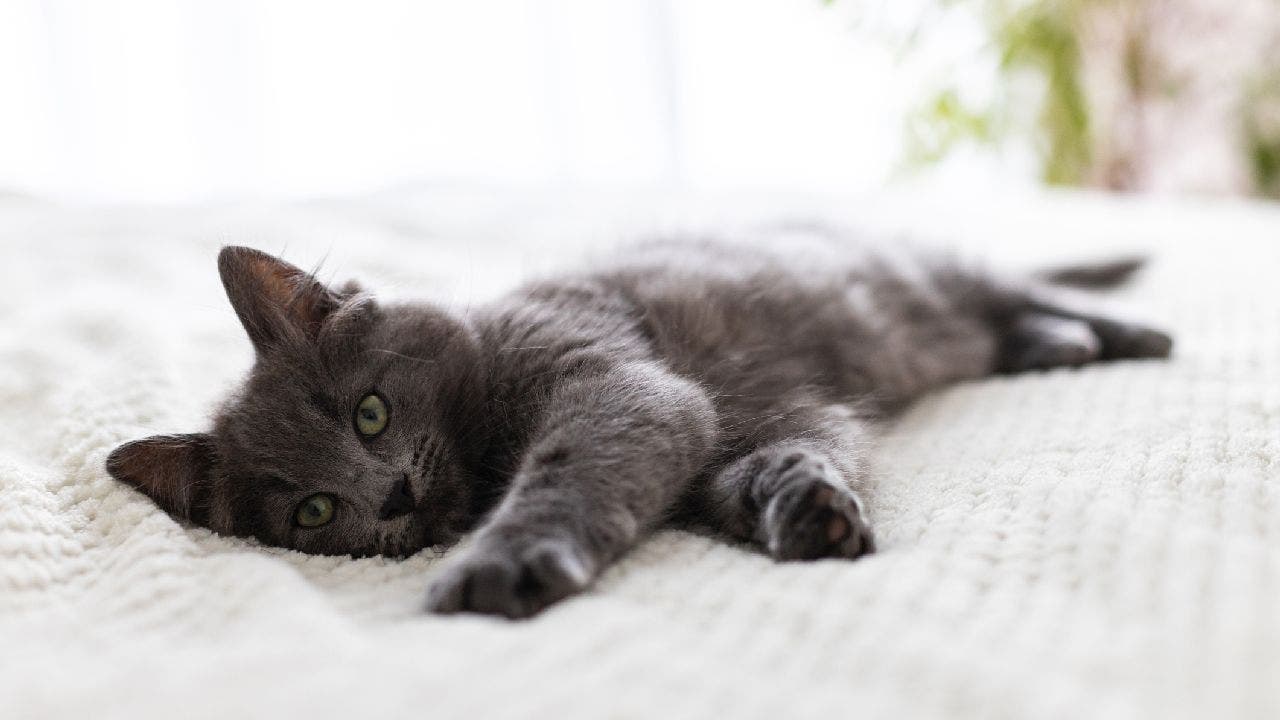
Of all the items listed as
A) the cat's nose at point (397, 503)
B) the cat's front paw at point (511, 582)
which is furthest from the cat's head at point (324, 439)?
the cat's front paw at point (511, 582)

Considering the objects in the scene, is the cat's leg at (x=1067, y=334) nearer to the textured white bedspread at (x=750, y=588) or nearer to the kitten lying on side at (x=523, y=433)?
the textured white bedspread at (x=750, y=588)

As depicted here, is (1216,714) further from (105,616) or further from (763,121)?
(763,121)

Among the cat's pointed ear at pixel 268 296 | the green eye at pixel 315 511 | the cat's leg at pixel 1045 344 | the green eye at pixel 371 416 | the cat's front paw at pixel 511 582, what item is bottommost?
the cat's leg at pixel 1045 344

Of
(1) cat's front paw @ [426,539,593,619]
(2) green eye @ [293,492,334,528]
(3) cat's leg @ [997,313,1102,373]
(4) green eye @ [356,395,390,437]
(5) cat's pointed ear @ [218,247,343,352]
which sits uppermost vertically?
(5) cat's pointed ear @ [218,247,343,352]

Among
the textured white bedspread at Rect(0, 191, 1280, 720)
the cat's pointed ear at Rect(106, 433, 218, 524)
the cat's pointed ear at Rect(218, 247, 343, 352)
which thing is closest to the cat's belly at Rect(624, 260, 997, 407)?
the textured white bedspread at Rect(0, 191, 1280, 720)

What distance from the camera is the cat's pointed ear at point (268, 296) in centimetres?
141

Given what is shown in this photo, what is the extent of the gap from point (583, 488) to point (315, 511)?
0.41 metres

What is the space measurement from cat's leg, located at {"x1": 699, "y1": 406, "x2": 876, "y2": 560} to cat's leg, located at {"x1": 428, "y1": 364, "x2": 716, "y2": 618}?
0.06 m

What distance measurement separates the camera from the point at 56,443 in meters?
1.42

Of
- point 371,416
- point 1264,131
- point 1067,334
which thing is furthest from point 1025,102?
point 371,416

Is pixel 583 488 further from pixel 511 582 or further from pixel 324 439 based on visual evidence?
pixel 324 439

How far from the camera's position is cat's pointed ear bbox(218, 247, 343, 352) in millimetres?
1413

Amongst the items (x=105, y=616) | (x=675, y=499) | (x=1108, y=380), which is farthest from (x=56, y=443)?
(x=1108, y=380)

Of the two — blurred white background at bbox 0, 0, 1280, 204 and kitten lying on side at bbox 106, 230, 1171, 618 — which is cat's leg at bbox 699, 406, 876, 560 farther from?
blurred white background at bbox 0, 0, 1280, 204
